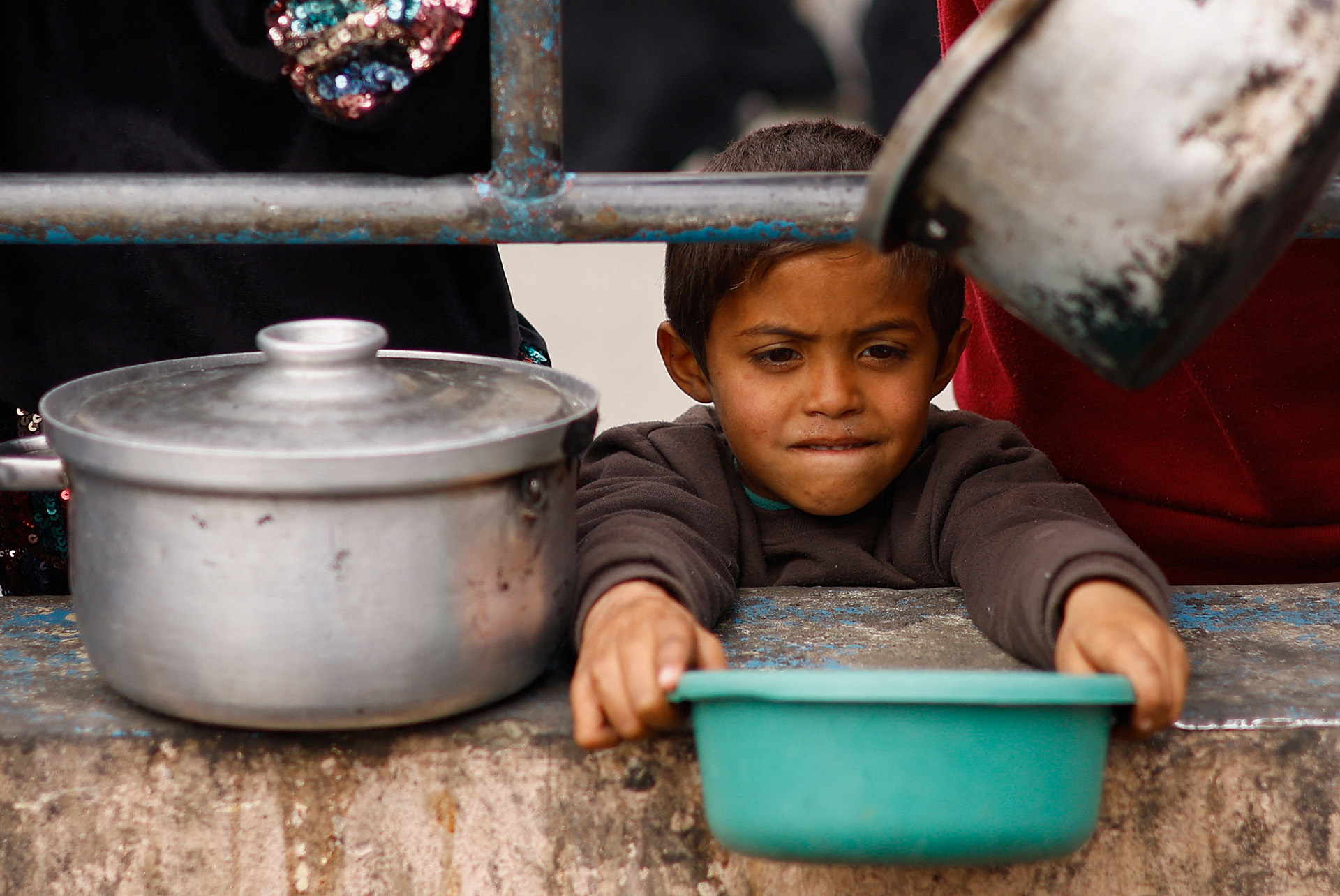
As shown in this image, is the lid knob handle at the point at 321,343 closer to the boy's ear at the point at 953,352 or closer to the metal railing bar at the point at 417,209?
the metal railing bar at the point at 417,209

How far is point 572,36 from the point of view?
2865 mm

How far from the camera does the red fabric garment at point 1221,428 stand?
166 cm

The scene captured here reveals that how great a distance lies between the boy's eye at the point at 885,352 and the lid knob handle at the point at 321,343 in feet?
2.21

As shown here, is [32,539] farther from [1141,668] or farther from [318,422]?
[1141,668]

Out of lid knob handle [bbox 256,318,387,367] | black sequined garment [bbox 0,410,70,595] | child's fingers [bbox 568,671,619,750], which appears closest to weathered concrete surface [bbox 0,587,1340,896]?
child's fingers [bbox 568,671,619,750]

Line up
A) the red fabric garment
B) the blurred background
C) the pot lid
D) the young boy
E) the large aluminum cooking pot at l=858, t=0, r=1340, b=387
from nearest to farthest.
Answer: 1. the large aluminum cooking pot at l=858, t=0, r=1340, b=387
2. the pot lid
3. the young boy
4. the red fabric garment
5. the blurred background

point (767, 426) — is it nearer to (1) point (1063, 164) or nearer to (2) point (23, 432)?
(1) point (1063, 164)

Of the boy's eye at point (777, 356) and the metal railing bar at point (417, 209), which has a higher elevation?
the metal railing bar at point (417, 209)

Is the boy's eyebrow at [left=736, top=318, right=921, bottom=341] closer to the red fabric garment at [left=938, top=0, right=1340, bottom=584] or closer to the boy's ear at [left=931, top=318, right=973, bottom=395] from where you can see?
the boy's ear at [left=931, top=318, right=973, bottom=395]

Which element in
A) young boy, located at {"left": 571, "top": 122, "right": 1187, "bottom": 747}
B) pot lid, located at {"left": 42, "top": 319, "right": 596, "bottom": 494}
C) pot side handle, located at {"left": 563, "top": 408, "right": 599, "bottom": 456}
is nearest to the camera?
pot lid, located at {"left": 42, "top": 319, "right": 596, "bottom": 494}

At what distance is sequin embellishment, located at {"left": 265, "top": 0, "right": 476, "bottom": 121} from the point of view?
42.8 inches

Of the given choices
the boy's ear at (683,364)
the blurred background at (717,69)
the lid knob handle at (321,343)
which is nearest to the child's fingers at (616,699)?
the lid knob handle at (321,343)

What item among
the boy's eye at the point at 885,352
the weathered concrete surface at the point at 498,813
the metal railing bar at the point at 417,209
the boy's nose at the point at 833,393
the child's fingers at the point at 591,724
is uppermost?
the metal railing bar at the point at 417,209

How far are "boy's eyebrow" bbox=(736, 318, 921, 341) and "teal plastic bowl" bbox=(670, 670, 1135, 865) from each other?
0.68 metres
